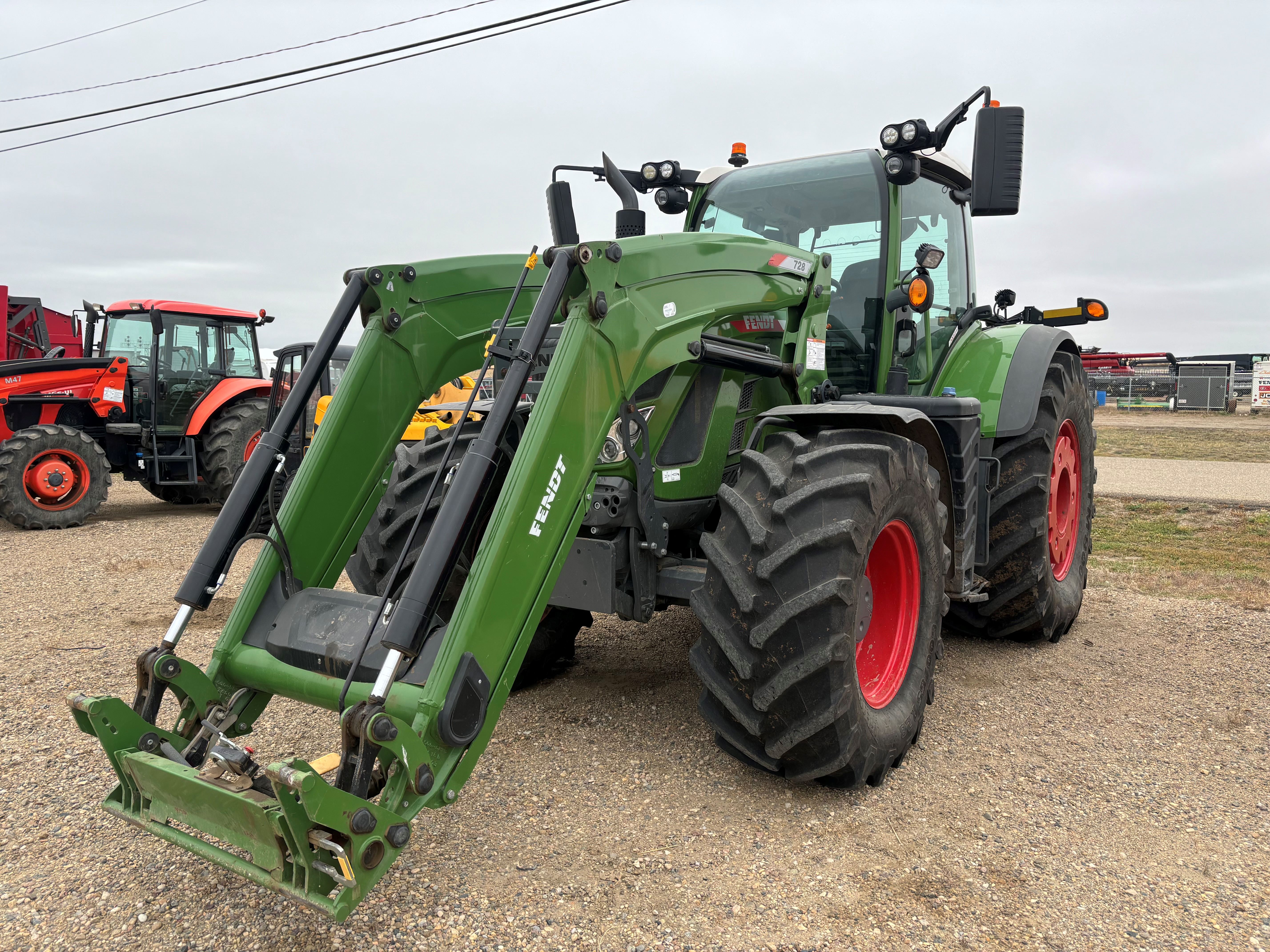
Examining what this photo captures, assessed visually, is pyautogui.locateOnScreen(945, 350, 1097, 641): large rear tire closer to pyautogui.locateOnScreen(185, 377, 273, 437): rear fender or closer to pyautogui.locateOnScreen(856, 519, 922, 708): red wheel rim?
pyautogui.locateOnScreen(856, 519, 922, 708): red wheel rim

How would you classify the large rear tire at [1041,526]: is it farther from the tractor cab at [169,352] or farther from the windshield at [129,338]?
the windshield at [129,338]

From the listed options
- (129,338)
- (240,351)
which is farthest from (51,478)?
(240,351)

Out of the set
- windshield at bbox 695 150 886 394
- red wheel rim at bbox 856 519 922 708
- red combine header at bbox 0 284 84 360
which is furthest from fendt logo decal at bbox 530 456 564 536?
red combine header at bbox 0 284 84 360

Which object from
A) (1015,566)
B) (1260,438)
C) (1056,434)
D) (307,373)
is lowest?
(1260,438)

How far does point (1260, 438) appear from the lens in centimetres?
2052

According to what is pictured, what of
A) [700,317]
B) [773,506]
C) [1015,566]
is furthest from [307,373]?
[1015,566]

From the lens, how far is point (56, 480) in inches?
386

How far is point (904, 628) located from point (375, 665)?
2.01 metres

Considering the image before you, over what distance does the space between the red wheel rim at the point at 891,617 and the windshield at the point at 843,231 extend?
42.9 inches

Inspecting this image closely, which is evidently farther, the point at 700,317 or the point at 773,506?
the point at 700,317

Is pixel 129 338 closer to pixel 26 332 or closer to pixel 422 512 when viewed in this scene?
pixel 26 332

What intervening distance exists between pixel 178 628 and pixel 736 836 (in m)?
1.87

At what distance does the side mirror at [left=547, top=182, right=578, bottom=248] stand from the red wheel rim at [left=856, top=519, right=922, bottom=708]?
1.85 metres

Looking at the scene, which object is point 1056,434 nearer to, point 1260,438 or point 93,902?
point 93,902
